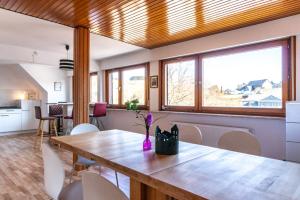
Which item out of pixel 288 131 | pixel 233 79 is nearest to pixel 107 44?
pixel 233 79

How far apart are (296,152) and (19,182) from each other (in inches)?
139

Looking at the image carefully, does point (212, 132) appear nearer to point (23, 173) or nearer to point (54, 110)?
point (23, 173)

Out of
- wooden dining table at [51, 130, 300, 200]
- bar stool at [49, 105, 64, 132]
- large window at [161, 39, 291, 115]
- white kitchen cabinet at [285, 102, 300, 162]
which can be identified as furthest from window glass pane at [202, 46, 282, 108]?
bar stool at [49, 105, 64, 132]

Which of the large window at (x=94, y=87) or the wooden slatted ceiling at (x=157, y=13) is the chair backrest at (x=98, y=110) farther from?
the wooden slatted ceiling at (x=157, y=13)

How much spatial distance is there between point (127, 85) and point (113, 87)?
64 cm

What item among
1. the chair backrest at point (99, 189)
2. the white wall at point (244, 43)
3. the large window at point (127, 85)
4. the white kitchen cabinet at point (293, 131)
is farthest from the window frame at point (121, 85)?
the chair backrest at point (99, 189)

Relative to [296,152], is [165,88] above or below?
above

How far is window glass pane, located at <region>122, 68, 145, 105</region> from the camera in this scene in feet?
17.6

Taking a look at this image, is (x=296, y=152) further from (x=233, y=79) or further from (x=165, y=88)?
(x=165, y=88)

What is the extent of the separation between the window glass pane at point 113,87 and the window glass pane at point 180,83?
188cm

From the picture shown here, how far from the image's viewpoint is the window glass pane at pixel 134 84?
17.6 ft

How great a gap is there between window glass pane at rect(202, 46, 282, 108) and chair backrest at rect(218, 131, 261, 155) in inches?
61.7

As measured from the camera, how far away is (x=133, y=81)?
5.62m

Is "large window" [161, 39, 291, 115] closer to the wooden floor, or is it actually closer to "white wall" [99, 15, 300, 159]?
"white wall" [99, 15, 300, 159]
